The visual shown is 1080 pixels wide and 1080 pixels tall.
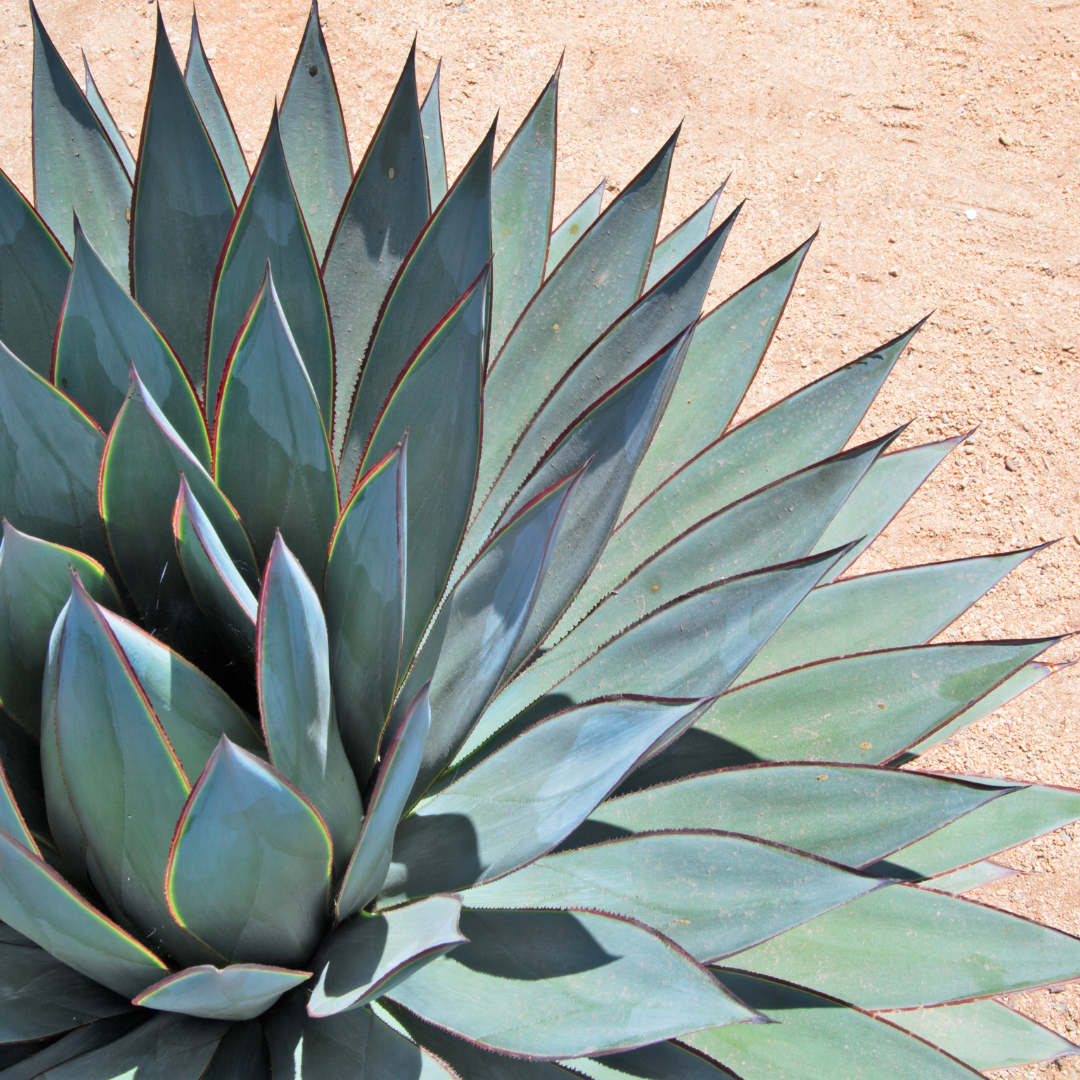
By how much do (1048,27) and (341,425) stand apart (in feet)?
9.40

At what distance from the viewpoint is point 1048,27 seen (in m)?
2.99

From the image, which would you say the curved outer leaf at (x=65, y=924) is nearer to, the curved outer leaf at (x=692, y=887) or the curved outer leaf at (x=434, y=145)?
the curved outer leaf at (x=692, y=887)

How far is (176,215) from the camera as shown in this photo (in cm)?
121

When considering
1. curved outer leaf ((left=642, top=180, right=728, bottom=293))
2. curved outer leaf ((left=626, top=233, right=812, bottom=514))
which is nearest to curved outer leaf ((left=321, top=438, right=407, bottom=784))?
curved outer leaf ((left=626, top=233, right=812, bottom=514))

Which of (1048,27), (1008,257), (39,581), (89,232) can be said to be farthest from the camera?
(1048,27)

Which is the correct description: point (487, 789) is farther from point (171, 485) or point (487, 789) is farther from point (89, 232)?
point (89, 232)

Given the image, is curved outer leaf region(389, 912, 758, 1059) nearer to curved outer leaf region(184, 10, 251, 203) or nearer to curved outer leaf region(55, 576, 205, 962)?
curved outer leaf region(55, 576, 205, 962)

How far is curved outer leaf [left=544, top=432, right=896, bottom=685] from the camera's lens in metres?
1.20

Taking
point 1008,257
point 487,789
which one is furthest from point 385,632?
point 1008,257

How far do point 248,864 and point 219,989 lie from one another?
0.10 m

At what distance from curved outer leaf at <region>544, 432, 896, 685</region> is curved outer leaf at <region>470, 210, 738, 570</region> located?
190mm

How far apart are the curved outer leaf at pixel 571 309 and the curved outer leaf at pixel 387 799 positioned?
0.63m

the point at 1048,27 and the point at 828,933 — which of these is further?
the point at 1048,27

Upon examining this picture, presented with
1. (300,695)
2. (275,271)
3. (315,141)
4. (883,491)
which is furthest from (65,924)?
(883,491)
